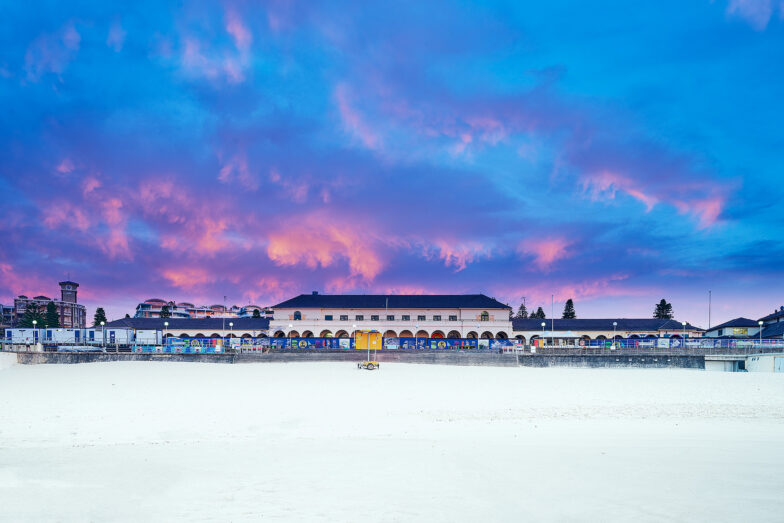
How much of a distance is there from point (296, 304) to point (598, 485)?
73214 mm

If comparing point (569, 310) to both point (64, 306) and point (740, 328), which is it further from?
point (64, 306)

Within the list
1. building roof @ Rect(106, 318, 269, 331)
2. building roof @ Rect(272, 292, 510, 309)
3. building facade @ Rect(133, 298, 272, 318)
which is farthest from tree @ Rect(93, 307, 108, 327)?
building roof @ Rect(272, 292, 510, 309)

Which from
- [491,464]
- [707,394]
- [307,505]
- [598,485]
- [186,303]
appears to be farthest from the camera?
[186,303]

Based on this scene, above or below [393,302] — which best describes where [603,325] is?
below

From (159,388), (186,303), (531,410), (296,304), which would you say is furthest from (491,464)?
(186,303)

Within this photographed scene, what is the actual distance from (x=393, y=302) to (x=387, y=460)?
2708 inches

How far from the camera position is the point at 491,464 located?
9.27 metres

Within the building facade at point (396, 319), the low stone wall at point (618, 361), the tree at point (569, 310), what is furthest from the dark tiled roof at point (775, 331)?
the tree at point (569, 310)

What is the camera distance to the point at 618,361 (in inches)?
1869

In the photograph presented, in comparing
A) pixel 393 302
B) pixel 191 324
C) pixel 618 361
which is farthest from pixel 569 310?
pixel 191 324

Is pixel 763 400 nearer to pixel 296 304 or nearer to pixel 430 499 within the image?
pixel 430 499

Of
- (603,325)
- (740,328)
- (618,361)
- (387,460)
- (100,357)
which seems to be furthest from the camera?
(740,328)

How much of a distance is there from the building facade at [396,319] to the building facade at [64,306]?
12808cm

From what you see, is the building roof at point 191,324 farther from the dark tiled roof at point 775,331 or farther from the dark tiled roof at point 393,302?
the dark tiled roof at point 775,331
